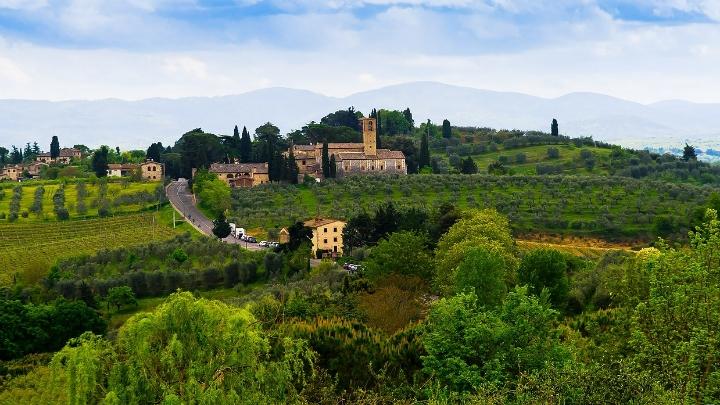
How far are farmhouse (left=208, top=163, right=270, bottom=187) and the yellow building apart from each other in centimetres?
3353

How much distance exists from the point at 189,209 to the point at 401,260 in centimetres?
5024

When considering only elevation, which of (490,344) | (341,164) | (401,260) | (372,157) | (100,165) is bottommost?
(401,260)

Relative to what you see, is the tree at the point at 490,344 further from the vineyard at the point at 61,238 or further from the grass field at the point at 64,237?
the vineyard at the point at 61,238

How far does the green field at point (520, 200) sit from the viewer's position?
7400 centimetres

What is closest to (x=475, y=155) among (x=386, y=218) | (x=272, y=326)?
(x=386, y=218)

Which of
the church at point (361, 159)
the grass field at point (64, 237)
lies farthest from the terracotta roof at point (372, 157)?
the grass field at point (64, 237)

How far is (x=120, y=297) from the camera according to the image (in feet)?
172

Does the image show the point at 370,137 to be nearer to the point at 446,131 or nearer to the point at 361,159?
the point at 361,159

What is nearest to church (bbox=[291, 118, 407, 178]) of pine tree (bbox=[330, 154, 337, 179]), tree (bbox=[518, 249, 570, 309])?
pine tree (bbox=[330, 154, 337, 179])

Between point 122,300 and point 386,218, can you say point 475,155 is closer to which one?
point 386,218

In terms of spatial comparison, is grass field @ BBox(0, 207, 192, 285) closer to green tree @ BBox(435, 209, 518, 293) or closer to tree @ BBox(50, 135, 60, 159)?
green tree @ BBox(435, 209, 518, 293)

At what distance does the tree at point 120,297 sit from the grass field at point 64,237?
334 inches

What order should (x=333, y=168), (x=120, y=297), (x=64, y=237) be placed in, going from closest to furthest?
(x=120, y=297) → (x=64, y=237) → (x=333, y=168)

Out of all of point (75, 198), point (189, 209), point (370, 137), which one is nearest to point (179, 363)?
point (189, 209)
